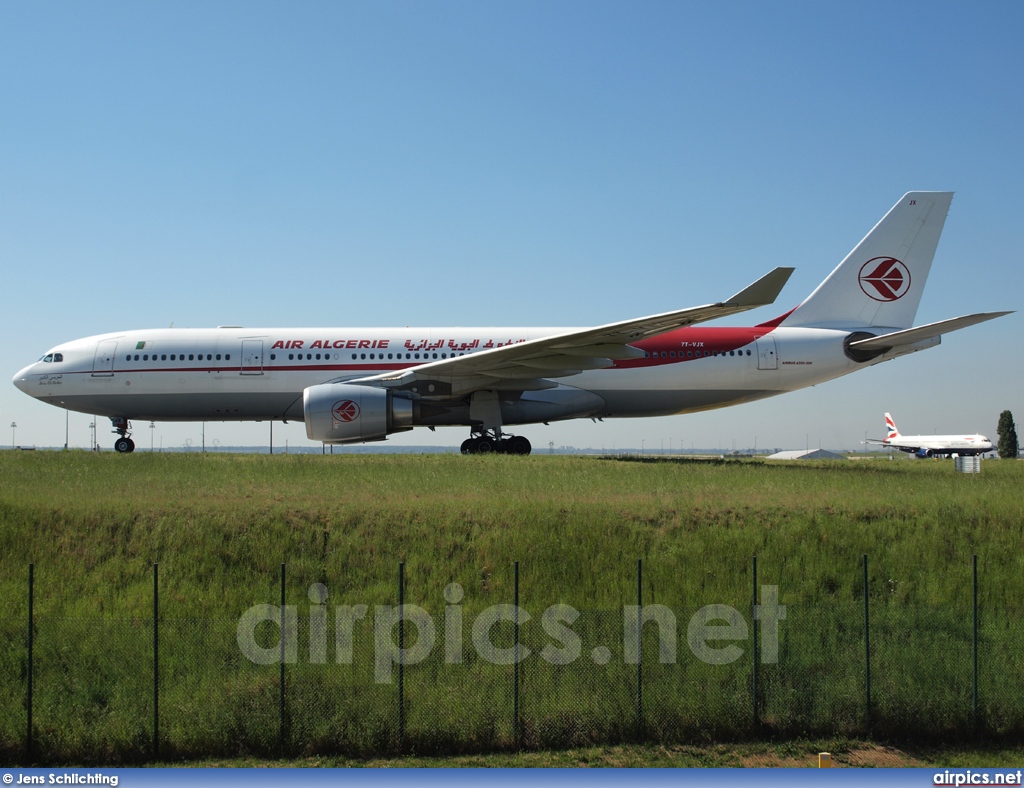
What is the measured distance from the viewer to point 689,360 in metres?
28.2

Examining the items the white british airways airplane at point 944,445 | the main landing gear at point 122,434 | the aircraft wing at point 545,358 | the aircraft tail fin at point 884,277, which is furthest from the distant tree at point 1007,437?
the main landing gear at point 122,434

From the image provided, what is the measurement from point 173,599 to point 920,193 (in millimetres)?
25714

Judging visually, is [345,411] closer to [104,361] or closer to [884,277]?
[104,361]

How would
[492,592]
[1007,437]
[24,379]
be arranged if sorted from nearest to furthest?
[492,592] → [24,379] → [1007,437]

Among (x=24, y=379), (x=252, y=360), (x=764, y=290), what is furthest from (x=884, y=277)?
(x=24, y=379)

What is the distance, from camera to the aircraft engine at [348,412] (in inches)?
969

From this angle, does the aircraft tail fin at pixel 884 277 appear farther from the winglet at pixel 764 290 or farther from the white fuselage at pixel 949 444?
the white fuselage at pixel 949 444

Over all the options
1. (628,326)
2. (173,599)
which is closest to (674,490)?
(628,326)

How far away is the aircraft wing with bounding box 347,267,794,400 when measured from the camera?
72.8ft

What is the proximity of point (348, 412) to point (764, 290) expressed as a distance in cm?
1150

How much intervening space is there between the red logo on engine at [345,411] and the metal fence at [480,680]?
1186cm

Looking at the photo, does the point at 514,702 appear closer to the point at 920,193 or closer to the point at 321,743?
the point at 321,743

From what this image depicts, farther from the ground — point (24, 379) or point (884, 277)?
point (884, 277)

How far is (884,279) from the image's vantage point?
2950cm
